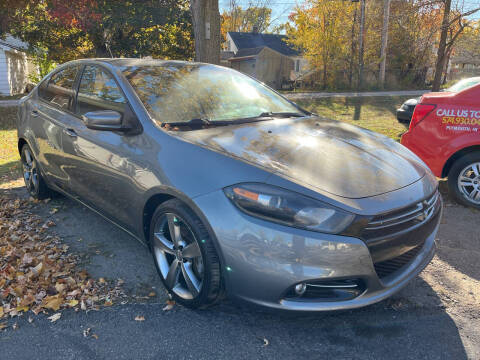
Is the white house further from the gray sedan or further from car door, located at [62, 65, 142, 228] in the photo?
the gray sedan

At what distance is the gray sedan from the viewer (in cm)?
214

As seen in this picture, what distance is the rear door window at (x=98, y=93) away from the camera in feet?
10.6

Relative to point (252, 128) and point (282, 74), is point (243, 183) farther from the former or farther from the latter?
point (282, 74)

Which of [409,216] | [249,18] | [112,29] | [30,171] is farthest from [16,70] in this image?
[249,18]

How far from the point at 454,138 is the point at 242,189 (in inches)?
132

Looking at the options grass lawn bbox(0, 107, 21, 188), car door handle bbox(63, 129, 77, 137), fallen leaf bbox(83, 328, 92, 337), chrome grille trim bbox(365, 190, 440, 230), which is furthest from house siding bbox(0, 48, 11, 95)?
chrome grille trim bbox(365, 190, 440, 230)

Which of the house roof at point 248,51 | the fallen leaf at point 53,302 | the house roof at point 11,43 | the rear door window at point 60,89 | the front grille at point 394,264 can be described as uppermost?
the house roof at point 11,43

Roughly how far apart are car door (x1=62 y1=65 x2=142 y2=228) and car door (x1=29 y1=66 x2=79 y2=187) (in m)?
0.18

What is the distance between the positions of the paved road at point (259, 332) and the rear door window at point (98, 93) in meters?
1.45

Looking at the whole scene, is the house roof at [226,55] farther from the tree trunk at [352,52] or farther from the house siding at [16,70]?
the house siding at [16,70]

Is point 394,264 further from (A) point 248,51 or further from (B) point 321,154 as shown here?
(A) point 248,51

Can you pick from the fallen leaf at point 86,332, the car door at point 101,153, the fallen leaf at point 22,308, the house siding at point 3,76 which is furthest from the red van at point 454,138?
the house siding at point 3,76

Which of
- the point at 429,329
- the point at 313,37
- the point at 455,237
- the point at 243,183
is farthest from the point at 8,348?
the point at 313,37

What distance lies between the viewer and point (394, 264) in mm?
2375
